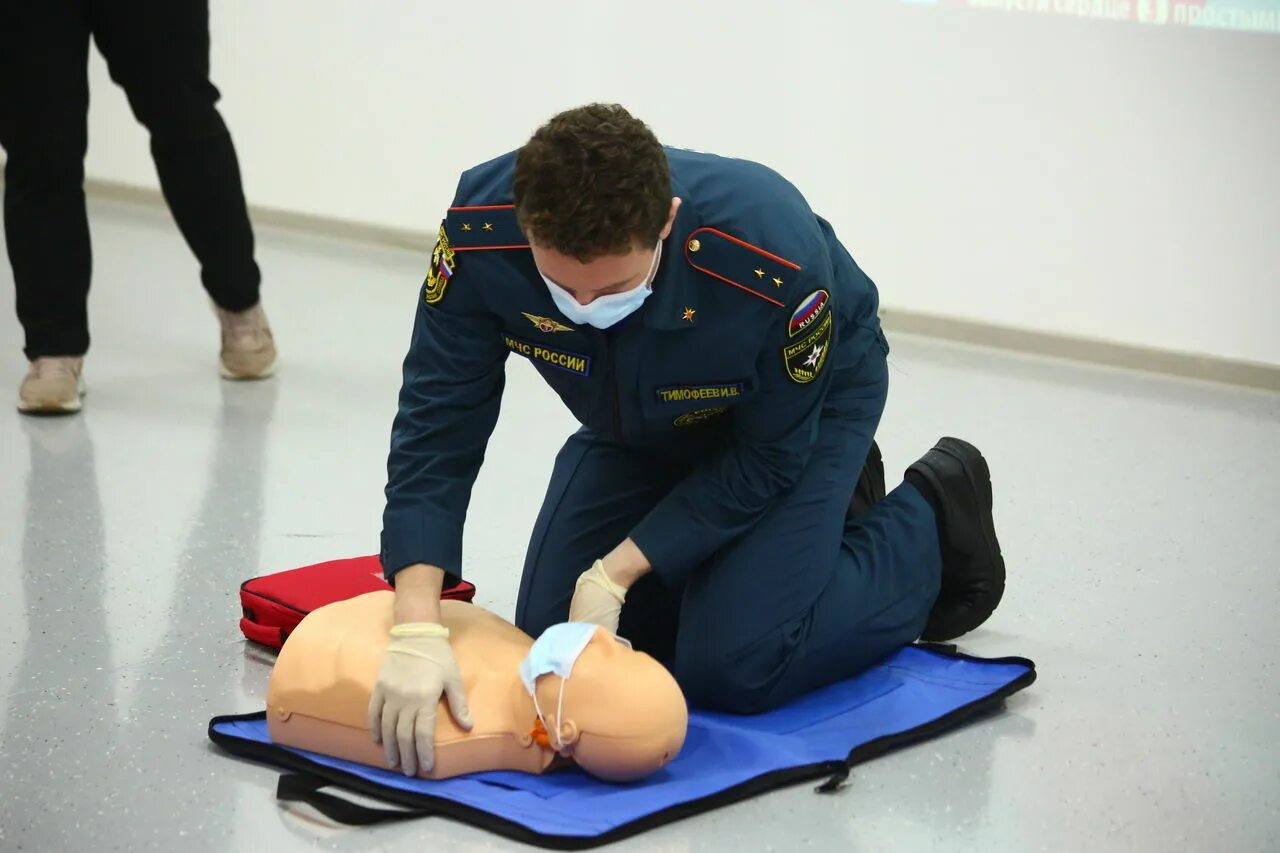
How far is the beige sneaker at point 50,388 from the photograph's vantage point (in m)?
2.81

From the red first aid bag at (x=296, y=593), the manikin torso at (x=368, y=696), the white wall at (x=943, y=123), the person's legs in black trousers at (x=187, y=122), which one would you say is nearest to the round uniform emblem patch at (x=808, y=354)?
the manikin torso at (x=368, y=696)

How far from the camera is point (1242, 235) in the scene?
3.27 meters

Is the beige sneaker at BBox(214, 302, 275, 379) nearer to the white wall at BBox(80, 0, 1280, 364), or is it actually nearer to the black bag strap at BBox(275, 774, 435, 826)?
the white wall at BBox(80, 0, 1280, 364)

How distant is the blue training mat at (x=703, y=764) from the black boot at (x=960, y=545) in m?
0.12

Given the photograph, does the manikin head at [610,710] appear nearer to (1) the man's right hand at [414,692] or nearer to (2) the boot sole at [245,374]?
(1) the man's right hand at [414,692]

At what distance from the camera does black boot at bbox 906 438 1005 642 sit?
191cm

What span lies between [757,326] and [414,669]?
51 centimetres

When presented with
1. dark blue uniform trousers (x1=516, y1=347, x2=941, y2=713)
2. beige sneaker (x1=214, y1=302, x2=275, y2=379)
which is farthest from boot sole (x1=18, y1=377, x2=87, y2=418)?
dark blue uniform trousers (x1=516, y1=347, x2=941, y2=713)

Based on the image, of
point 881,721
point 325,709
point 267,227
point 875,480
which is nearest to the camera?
point 325,709

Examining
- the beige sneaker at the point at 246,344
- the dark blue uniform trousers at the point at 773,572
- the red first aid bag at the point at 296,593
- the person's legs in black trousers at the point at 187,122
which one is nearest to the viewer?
the dark blue uniform trousers at the point at 773,572

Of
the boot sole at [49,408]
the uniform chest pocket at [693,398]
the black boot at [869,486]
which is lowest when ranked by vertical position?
the boot sole at [49,408]

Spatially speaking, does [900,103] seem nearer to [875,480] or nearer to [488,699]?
[875,480]

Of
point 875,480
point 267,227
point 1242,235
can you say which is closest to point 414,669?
point 875,480

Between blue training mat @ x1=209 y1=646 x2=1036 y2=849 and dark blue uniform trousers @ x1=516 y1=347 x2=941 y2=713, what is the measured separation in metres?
0.05
